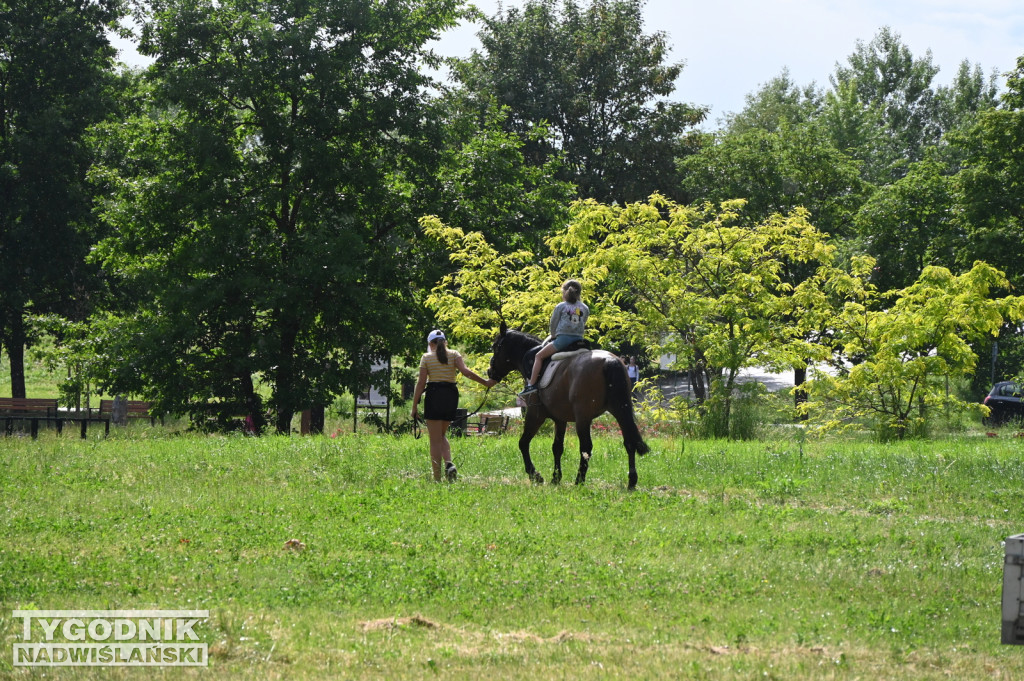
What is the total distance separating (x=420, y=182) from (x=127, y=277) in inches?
324

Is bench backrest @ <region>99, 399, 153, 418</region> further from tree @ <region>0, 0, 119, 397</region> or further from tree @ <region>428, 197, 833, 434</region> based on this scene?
tree @ <region>428, 197, 833, 434</region>

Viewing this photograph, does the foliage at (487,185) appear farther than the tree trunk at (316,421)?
Yes

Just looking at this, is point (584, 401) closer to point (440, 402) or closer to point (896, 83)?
point (440, 402)

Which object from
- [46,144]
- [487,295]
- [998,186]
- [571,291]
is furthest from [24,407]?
[998,186]

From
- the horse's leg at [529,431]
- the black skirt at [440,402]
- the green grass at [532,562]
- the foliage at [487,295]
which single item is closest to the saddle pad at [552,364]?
the horse's leg at [529,431]

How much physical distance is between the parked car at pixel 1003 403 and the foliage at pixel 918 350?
13.9 metres

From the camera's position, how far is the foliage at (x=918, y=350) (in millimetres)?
22484

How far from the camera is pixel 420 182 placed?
3053cm

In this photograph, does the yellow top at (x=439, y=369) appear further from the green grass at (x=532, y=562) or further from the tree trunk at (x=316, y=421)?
the tree trunk at (x=316, y=421)

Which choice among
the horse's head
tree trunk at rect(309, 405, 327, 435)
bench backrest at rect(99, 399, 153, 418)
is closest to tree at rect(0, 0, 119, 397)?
bench backrest at rect(99, 399, 153, 418)

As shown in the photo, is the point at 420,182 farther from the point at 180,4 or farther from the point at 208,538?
the point at 208,538

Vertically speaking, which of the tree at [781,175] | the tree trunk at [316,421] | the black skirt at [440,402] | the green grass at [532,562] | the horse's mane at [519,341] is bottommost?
the green grass at [532,562]

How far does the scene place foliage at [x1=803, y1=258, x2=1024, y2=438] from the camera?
22.5 m

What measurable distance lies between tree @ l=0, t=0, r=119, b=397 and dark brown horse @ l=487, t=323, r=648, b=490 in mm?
24009
